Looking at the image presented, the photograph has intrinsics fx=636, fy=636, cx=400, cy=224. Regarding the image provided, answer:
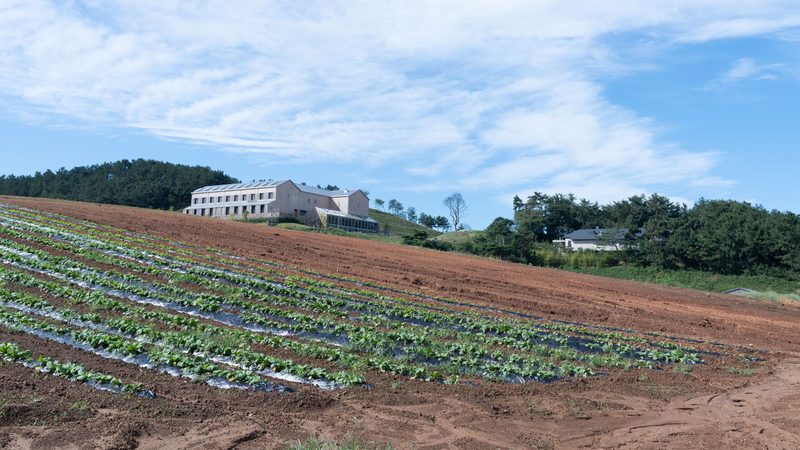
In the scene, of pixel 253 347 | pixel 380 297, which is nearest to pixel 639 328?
pixel 380 297

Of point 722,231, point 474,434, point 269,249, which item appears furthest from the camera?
point 722,231

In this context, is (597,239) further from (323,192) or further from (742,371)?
(742,371)

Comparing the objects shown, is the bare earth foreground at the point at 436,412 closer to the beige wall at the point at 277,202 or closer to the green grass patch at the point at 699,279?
the green grass patch at the point at 699,279

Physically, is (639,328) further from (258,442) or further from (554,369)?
(258,442)

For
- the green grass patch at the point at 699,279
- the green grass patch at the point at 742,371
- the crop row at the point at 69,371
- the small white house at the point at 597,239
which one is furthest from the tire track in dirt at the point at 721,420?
the small white house at the point at 597,239

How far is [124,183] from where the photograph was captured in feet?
319

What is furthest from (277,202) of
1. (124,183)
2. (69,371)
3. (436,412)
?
(436,412)

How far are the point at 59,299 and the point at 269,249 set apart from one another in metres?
16.3

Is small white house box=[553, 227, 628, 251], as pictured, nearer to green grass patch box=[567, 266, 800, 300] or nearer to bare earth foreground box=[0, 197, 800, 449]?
green grass patch box=[567, 266, 800, 300]

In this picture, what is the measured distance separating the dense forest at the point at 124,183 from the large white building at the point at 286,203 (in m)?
10.5

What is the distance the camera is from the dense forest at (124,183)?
94.1 meters

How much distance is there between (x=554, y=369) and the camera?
12711 mm

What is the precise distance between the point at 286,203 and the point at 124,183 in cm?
3363

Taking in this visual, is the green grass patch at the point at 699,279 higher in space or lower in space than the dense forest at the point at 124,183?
lower
